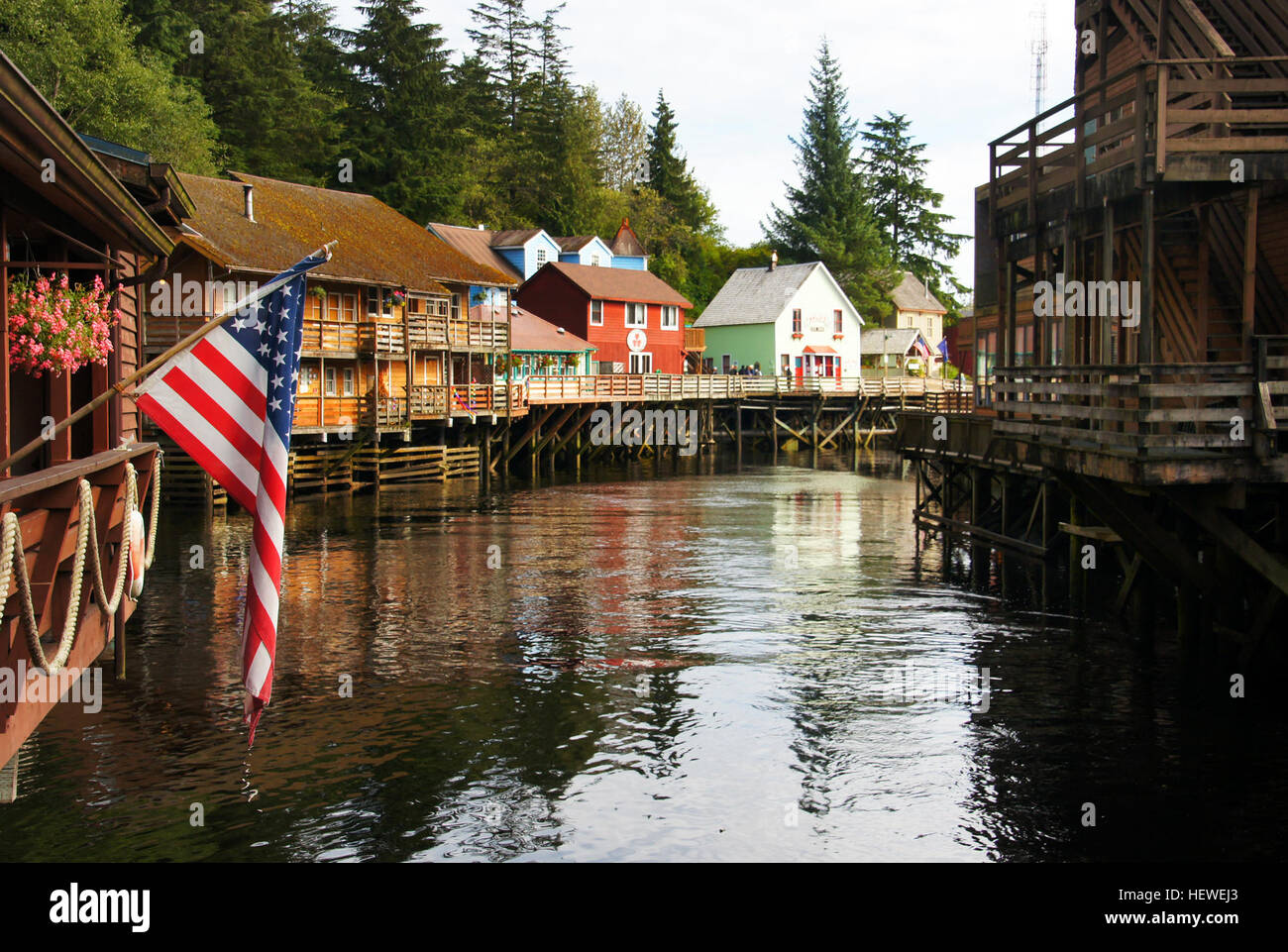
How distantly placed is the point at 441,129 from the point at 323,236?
21.5 m

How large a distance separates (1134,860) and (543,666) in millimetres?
8342

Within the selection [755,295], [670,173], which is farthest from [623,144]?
[755,295]

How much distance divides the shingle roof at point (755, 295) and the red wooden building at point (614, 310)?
5923mm

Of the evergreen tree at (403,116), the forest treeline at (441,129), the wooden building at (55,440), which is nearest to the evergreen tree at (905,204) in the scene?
the forest treeline at (441,129)

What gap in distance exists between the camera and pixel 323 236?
41781mm

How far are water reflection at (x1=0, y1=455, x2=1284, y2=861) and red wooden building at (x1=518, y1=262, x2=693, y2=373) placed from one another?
42031 millimetres

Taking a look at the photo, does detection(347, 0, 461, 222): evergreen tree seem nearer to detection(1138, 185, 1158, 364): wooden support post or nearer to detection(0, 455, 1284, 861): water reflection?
detection(0, 455, 1284, 861): water reflection

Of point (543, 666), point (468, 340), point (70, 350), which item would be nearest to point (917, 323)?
point (468, 340)

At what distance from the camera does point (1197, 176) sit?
14.1m

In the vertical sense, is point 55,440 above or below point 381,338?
below

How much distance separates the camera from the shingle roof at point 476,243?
2388 inches

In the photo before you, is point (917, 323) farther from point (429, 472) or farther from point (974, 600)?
point (974, 600)

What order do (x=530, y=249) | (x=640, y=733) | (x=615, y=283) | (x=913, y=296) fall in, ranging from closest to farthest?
(x=640, y=733)
(x=530, y=249)
(x=615, y=283)
(x=913, y=296)

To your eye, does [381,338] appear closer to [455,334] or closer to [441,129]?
[455,334]
